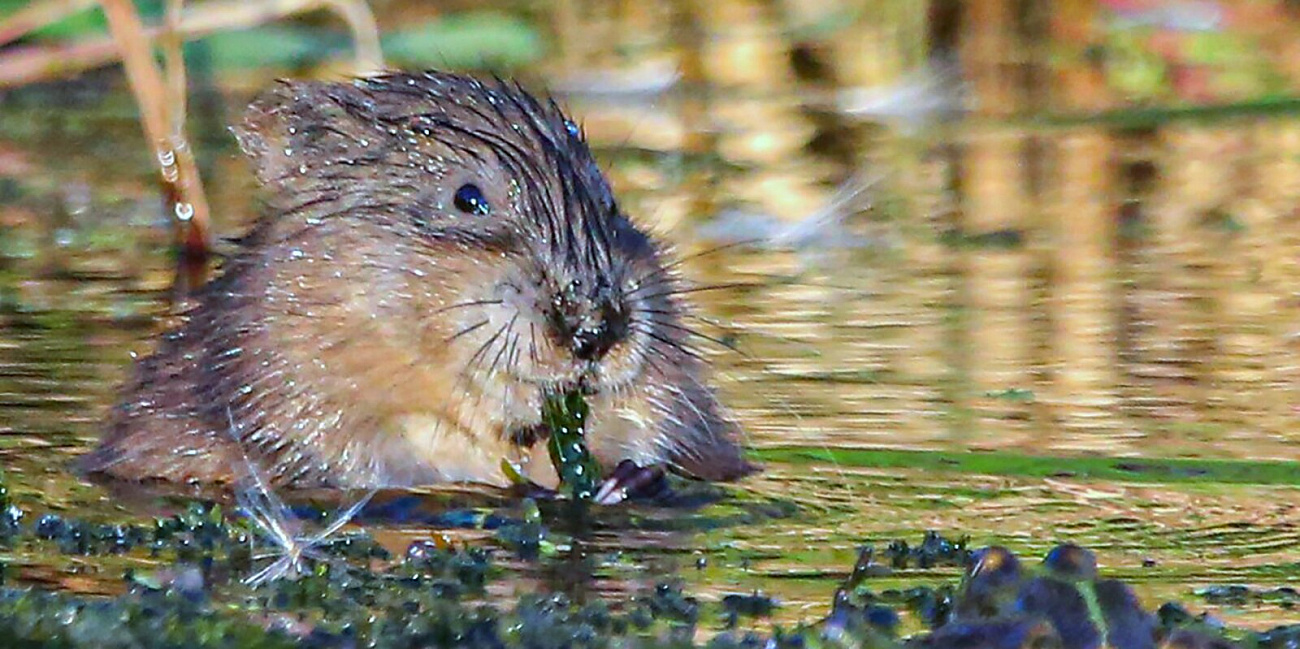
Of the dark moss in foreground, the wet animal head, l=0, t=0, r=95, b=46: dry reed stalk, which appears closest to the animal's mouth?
the wet animal head

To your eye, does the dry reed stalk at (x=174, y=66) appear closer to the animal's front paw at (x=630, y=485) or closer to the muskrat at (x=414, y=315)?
the muskrat at (x=414, y=315)

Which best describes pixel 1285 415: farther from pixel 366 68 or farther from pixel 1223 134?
pixel 1223 134

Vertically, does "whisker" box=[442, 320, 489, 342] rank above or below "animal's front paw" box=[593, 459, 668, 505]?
above

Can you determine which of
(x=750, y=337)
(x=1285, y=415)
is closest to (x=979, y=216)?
(x=750, y=337)

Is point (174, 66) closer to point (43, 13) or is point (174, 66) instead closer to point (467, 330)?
point (43, 13)

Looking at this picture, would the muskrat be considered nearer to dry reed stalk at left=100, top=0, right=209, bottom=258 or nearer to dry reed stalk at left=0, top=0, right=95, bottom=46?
dry reed stalk at left=100, top=0, right=209, bottom=258

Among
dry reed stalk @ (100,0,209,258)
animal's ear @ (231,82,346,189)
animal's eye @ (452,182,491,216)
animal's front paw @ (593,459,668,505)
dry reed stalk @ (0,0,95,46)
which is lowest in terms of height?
animal's front paw @ (593,459,668,505)
